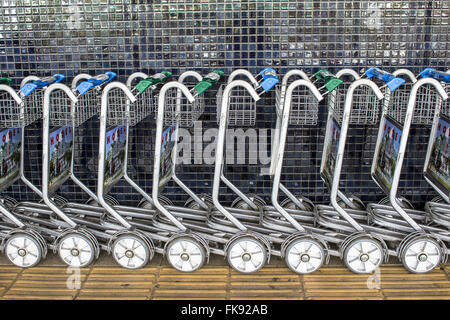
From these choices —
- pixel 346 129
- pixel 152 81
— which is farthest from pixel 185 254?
pixel 346 129

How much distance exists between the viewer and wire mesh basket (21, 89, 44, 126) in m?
5.12

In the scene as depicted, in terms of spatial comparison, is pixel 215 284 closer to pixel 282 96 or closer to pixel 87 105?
pixel 282 96

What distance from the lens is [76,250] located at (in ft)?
16.9

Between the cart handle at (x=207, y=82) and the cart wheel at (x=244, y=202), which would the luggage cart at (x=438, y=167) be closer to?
the cart wheel at (x=244, y=202)

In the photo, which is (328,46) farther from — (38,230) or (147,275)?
(38,230)

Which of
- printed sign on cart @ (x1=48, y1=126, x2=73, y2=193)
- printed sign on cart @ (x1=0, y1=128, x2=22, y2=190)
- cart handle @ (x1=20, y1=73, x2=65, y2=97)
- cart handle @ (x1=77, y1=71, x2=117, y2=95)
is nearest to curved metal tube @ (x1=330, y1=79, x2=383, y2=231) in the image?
cart handle @ (x1=77, y1=71, x2=117, y2=95)

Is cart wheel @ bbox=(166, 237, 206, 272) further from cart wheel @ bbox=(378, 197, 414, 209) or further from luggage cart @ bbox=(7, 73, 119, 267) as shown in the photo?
cart wheel @ bbox=(378, 197, 414, 209)

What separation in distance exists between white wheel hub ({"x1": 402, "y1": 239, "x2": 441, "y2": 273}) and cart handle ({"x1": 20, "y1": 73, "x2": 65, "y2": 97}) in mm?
3571

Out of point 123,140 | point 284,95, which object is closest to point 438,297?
point 284,95

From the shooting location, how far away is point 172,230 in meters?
5.28

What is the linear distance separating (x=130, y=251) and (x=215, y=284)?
0.85 metres

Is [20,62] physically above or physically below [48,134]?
above

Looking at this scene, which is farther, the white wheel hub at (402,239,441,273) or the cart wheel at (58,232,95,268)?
the cart wheel at (58,232,95,268)

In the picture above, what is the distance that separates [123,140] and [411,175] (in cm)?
309
